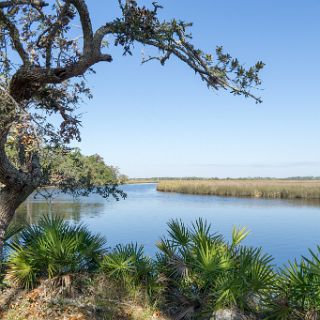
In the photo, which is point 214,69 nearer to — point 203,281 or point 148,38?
point 148,38

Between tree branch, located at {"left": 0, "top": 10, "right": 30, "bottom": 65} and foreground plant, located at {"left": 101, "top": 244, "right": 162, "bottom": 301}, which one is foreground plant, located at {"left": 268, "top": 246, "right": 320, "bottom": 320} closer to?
foreground plant, located at {"left": 101, "top": 244, "right": 162, "bottom": 301}

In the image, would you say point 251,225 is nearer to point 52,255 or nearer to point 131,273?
point 131,273

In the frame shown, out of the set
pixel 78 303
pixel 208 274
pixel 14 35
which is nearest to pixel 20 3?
pixel 14 35

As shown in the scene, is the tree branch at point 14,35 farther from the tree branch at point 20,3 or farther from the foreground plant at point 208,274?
the foreground plant at point 208,274

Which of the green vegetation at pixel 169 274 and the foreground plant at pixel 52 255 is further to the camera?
the foreground plant at pixel 52 255

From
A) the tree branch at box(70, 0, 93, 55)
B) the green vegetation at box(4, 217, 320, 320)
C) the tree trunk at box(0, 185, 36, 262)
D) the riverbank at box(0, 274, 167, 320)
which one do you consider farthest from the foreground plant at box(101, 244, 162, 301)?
the tree branch at box(70, 0, 93, 55)

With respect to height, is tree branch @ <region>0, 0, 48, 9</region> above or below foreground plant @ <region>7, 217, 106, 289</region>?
above

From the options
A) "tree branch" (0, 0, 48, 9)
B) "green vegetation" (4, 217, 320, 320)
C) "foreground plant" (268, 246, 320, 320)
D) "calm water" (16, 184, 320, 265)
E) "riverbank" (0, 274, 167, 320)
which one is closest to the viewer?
"tree branch" (0, 0, 48, 9)

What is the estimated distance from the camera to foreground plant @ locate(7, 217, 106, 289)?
727 cm

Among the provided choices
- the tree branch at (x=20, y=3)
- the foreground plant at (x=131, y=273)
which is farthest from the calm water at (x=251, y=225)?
the tree branch at (x=20, y=3)

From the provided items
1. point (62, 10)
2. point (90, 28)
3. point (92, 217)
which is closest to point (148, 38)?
point (90, 28)

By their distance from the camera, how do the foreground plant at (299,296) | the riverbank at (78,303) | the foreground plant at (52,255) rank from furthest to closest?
the foreground plant at (52,255)
the riverbank at (78,303)
the foreground plant at (299,296)

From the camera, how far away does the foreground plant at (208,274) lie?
6.63 m

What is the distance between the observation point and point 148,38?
6.01 m
